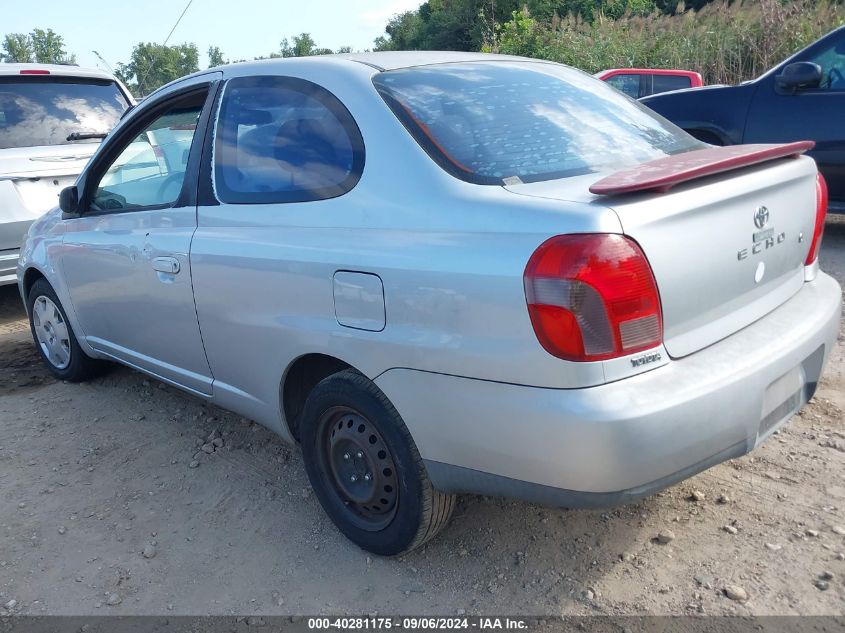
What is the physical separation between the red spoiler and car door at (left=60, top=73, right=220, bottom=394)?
5.89ft

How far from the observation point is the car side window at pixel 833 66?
6.07 meters

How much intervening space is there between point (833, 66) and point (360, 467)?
17.8ft

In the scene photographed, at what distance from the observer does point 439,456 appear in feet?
7.83

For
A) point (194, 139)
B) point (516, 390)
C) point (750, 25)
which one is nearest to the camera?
point (516, 390)

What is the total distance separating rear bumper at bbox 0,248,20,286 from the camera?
5.87m

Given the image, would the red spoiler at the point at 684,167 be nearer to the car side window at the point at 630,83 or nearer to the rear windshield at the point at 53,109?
the rear windshield at the point at 53,109

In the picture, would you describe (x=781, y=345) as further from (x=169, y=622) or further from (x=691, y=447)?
(x=169, y=622)

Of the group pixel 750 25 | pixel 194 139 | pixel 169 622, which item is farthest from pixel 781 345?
pixel 750 25

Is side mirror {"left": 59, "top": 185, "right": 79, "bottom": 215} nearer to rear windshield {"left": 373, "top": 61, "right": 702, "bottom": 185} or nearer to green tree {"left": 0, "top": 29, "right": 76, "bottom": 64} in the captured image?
rear windshield {"left": 373, "top": 61, "right": 702, "bottom": 185}

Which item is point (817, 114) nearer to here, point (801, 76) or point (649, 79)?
point (801, 76)

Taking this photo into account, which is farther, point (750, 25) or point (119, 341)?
point (750, 25)

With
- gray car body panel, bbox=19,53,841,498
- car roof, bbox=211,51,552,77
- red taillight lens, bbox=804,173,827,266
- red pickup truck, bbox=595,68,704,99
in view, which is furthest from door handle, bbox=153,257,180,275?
red pickup truck, bbox=595,68,704,99

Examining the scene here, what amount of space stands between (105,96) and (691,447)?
251 inches

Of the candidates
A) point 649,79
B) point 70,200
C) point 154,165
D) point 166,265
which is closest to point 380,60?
point 166,265
